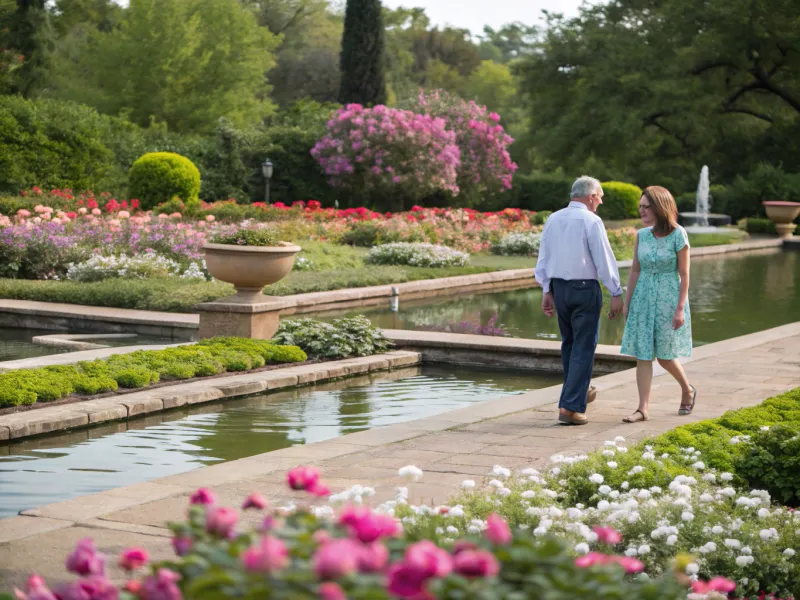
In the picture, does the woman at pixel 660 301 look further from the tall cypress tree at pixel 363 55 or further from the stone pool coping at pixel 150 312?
the tall cypress tree at pixel 363 55

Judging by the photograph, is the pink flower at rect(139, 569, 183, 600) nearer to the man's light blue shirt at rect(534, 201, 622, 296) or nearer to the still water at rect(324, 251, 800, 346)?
the man's light blue shirt at rect(534, 201, 622, 296)

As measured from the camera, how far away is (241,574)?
171 cm

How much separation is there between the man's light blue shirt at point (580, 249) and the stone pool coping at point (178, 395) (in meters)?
2.68

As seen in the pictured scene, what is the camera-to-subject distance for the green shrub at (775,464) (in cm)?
495

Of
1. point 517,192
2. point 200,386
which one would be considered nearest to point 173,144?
point 517,192

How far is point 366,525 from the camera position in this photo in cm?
184

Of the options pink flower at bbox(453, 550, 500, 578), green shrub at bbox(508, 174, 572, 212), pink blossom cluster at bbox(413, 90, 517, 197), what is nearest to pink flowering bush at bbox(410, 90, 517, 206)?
pink blossom cluster at bbox(413, 90, 517, 197)

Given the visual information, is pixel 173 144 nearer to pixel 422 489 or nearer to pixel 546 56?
pixel 546 56

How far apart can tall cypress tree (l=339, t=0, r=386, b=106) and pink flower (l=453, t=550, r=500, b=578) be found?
34.7 metres

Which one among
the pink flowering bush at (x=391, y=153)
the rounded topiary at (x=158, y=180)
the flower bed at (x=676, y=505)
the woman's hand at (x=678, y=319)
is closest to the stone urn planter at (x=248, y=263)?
the woman's hand at (x=678, y=319)

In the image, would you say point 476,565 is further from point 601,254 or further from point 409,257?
point 409,257

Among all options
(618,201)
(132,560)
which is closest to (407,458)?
(132,560)

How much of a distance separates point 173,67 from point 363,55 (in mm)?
7904

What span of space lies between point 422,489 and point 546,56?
4054 cm
